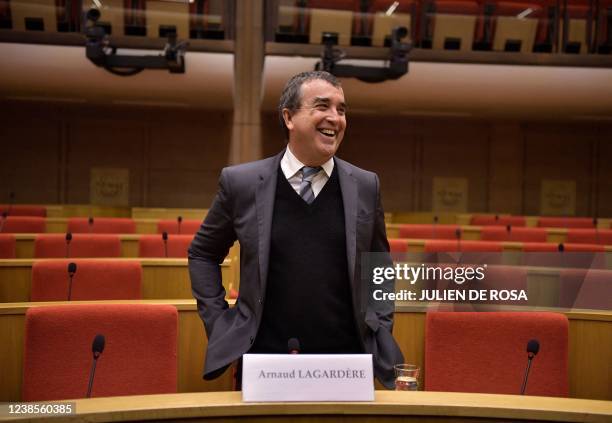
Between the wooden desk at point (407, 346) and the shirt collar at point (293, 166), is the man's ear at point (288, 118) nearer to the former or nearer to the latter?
the shirt collar at point (293, 166)

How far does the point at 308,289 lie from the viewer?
5.21ft

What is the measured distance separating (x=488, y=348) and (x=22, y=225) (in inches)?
186

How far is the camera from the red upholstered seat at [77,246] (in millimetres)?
4137

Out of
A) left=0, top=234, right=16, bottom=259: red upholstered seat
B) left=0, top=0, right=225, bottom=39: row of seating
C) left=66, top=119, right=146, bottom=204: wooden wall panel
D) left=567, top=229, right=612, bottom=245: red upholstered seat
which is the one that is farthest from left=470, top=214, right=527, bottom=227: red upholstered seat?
left=0, top=234, right=16, bottom=259: red upholstered seat

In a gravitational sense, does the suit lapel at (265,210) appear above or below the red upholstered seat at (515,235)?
above

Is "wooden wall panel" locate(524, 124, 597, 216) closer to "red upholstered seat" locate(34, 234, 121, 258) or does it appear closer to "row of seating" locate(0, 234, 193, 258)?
"row of seating" locate(0, 234, 193, 258)

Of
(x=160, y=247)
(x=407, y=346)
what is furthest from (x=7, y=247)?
(x=407, y=346)

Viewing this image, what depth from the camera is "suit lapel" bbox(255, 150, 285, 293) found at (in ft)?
5.16

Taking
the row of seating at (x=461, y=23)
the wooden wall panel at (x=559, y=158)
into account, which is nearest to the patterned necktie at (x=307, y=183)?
the row of seating at (x=461, y=23)

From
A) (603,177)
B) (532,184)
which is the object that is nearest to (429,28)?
(532,184)

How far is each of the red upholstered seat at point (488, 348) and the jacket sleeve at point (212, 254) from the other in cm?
74

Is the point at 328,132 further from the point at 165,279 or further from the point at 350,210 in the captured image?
the point at 165,279

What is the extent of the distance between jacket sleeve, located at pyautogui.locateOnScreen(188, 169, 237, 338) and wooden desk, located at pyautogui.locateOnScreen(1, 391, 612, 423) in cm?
43

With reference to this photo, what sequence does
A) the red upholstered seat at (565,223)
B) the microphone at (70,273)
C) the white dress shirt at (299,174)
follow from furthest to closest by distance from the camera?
the red upholstered seat at (565,223), the microphone at (70,273), the white dress shirt at (299,174)
